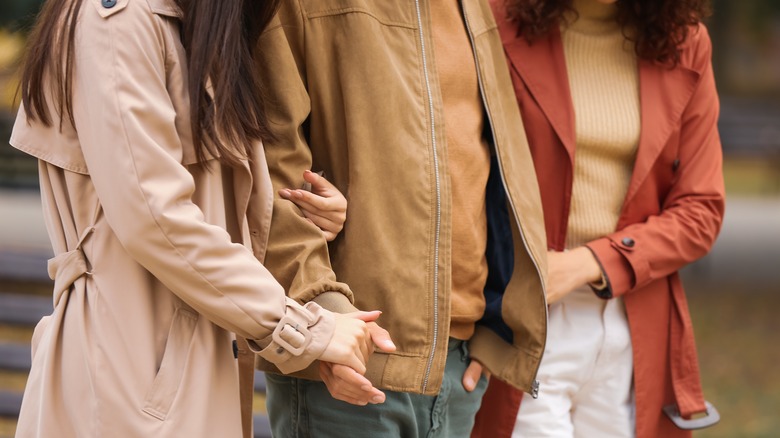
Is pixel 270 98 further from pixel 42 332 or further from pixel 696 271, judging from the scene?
pixel 696 271

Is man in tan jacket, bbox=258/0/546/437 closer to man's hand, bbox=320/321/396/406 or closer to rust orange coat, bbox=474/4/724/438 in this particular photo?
man's hand, bbox=320/321/396/406

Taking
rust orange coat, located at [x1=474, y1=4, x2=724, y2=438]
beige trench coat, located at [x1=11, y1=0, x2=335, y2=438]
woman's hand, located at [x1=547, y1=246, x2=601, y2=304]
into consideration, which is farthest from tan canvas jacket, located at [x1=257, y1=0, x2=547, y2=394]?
rust orange coat, located at [x1=474, y1=4, x2=724, y2=438]

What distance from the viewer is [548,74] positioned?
302 cm

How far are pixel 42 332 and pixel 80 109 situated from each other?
487 millimetres

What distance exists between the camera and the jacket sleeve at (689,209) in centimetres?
302

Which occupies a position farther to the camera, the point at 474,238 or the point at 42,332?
the point at 474,238

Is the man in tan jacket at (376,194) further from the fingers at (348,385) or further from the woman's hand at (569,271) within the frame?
the woman's hand at (569,271)

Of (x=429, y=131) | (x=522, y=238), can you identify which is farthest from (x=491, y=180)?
(x=429, y=131)

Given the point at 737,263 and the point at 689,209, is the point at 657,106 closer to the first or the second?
the point at 689,209

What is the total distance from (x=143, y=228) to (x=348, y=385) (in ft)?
1.78

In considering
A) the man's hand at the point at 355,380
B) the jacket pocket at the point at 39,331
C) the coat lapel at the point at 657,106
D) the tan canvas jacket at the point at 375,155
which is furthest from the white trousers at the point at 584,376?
the jacket pocket at the point at 39,331

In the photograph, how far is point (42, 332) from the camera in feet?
7.14

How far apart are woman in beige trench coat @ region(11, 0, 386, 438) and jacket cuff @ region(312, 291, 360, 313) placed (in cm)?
8

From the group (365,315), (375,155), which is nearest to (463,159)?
(375,155)
